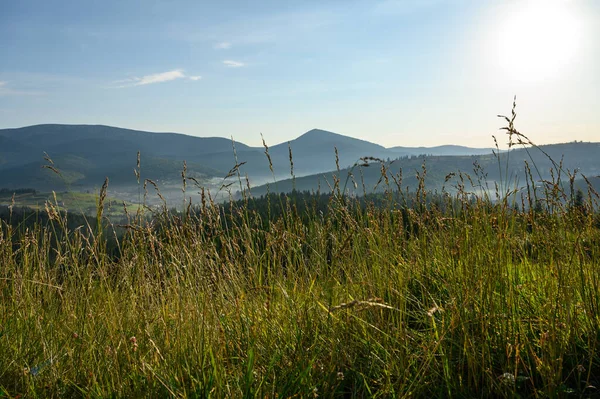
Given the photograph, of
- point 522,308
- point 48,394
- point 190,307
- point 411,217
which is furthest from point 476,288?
point 48,394

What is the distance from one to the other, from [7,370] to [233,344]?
1.44 m

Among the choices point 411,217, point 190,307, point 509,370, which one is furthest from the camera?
point 411,217

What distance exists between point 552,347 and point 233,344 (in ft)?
5.48

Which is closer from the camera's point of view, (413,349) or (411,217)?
(413,349)

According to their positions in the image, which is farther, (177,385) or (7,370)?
(7,370)

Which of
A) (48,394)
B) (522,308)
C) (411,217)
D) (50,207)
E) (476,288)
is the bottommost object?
(48,394)

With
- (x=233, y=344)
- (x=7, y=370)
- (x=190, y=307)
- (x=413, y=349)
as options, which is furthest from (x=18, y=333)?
(x=413, y=349)

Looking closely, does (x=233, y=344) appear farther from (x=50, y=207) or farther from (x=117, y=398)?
(x=50, y=207)

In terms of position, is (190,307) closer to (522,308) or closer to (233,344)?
(233,344)

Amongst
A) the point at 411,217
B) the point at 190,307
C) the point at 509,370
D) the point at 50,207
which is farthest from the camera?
the point at 411,217

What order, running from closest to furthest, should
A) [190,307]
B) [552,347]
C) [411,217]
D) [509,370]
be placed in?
[552,347] → [509,370] → [190,307] → [411,217]

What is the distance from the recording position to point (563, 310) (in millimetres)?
2369

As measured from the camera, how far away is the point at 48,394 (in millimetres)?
2303

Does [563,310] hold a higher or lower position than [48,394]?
higher
